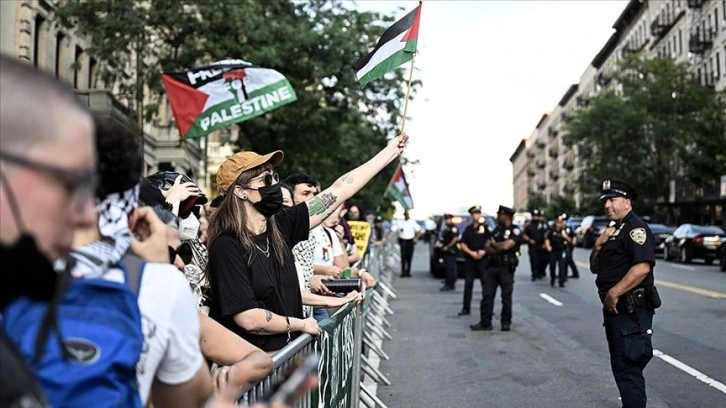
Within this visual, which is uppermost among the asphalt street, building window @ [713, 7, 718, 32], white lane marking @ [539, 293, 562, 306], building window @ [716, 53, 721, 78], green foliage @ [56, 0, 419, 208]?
building window @ [713, 7, 718, 32]

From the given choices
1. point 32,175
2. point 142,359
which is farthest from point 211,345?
point 32,175

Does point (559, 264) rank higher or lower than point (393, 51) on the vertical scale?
lower

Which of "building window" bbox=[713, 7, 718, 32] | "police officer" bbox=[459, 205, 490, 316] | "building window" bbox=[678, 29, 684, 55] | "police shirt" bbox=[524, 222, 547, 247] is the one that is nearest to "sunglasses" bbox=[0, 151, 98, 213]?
"police officer" bbox=[459, 205, 490, 316]

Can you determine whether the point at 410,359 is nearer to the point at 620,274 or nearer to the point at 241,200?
the point at 620,274

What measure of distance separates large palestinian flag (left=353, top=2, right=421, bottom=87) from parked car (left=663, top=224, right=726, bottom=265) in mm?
29120

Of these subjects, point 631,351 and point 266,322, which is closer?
point 266,322

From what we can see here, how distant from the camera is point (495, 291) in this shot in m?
15.0

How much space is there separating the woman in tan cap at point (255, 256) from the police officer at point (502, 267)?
385 inches

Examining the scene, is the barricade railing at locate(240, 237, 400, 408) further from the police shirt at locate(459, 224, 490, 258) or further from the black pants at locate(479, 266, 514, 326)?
the police shirt at locate(459, 224, 490, 258)

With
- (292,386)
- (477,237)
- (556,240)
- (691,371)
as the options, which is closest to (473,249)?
(477,237)

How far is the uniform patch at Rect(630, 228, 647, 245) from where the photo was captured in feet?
24.8

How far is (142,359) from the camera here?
2111 millimetres

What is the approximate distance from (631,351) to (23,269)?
6222 millimetres

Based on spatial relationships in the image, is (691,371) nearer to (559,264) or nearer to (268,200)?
(268,200)
